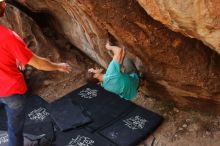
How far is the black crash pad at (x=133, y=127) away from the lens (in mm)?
4203

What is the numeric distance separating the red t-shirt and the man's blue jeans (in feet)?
0.23

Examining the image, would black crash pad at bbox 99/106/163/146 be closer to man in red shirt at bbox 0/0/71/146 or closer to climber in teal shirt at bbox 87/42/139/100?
climber in teal shirt at bbox 87/42/139/100

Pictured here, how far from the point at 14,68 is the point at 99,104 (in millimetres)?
1674

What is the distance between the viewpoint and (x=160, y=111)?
4.52 m

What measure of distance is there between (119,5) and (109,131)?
5.17 feet

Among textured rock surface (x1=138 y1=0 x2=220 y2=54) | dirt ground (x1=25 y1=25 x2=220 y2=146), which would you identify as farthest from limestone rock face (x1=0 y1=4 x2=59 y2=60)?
textured rock surface (x1=138 y1=0 x2=220 y2=54)

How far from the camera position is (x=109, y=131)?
14.3 feet

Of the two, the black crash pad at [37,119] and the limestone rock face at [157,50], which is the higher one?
the limestone rock face at [157,50]

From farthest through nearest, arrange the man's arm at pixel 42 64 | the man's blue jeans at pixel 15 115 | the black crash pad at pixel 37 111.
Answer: the black crash pad at pixel 37 111, the man's blue jeans at pixel 15 115, the man's arm at pixel 42 64

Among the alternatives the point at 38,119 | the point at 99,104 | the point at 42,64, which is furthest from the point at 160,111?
the point at 42,64

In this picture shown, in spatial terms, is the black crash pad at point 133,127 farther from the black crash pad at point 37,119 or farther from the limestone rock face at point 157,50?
the black crash pad at point 37,119

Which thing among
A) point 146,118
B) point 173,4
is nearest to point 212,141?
point 146,118

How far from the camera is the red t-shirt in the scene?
3121mm

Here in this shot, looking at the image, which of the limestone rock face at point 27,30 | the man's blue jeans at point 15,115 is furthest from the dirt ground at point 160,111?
the man's blue jeans at point 15,115
